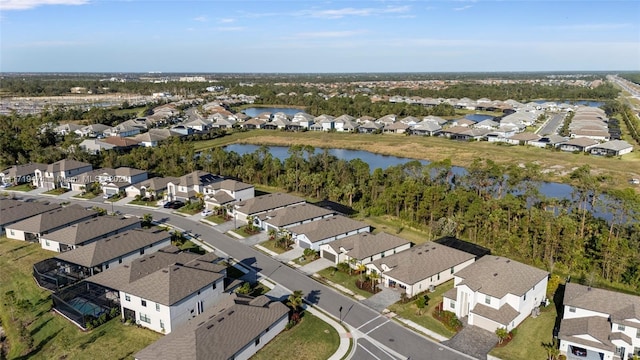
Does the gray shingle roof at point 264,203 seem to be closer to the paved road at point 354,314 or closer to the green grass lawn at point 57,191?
the paved road at point 354,314

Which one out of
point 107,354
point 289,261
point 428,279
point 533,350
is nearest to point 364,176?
point 289,261

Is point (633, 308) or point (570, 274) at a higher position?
point (633, 308)

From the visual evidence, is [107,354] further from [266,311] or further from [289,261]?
[289,261]

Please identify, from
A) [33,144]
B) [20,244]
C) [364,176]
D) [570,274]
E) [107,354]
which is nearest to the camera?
[107,354]

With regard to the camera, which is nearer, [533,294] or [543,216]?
[533,294]

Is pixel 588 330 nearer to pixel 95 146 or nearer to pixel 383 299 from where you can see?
pixel 383 299

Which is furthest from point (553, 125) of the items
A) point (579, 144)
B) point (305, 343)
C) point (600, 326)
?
point (305, 343)

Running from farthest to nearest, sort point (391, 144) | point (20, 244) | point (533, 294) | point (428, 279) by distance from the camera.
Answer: point (391, 144) → point (20, 244) → point (428, 279) → point (533, 294)
